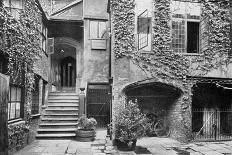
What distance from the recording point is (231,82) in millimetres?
10719

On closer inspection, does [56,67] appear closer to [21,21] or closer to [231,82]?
[21,21]

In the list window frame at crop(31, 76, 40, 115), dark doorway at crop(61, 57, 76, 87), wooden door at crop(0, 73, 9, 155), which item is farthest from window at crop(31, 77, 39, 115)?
wooden door at crop(0, 73, 9, 155)

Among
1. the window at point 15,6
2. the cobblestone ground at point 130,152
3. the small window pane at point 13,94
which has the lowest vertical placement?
the cobblestone ground at point 130,152

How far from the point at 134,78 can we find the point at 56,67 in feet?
35.8

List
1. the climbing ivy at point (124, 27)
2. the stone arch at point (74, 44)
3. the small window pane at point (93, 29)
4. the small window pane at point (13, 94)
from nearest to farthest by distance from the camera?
1. the small window pane at point (13, 94)
2. the climbing ivy at point (124, 27)
3. the small window pane at point (93, 29)
4. the stone arch at point (74, 44)

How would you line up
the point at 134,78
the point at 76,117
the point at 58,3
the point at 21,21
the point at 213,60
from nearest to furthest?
the point at 21,21 → the point at 134,78 → the point at 213,60 → the point at 76,117 → the point at 58,3

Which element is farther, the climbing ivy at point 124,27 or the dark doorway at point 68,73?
the dark doorway at point 68,73

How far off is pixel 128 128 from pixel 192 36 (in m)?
5.71

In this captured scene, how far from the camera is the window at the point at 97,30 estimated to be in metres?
14.7

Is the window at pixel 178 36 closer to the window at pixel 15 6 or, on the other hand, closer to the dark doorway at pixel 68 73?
the window at pixel 15 6

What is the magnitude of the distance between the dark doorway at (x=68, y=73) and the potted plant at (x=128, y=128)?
1159cm

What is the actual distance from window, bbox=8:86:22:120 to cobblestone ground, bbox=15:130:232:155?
1269 millimetres

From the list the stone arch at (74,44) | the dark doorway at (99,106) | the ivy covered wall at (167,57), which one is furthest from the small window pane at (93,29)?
the ivy covered wall at (167,57)

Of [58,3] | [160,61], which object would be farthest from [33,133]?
[58,3]
